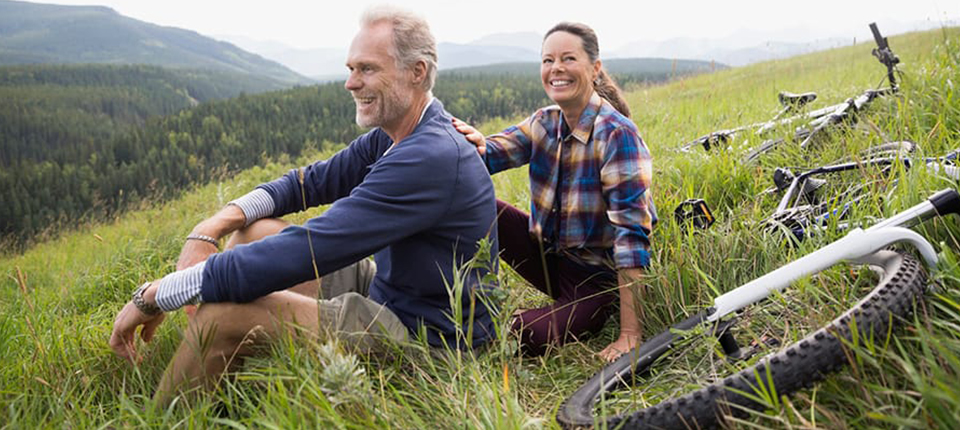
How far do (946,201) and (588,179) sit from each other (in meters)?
1.38

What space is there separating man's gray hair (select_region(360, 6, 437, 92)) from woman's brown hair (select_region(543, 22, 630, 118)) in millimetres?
784

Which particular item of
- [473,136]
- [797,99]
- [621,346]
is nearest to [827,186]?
[621,346]

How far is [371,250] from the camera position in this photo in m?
2.21

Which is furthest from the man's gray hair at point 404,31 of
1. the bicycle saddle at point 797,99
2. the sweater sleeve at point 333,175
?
the bicycle saddle at point 797,99

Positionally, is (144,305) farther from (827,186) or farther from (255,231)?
(827,186)

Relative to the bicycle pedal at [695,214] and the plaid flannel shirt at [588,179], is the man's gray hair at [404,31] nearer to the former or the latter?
the plaid flannel shirt at [588,179]

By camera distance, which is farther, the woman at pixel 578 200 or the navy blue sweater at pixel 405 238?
the woman at pixel 578 200

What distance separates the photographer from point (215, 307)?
6.95 feet

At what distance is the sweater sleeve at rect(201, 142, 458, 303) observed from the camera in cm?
209

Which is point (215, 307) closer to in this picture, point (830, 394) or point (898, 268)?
point (830, 394)

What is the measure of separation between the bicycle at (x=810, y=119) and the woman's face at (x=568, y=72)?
1583mm

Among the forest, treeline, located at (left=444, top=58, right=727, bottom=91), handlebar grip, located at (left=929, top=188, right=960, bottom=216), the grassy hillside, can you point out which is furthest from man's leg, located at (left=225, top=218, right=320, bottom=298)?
the forest

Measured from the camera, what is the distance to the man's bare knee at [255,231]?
115 inches

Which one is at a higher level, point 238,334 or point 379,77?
point 379,77
